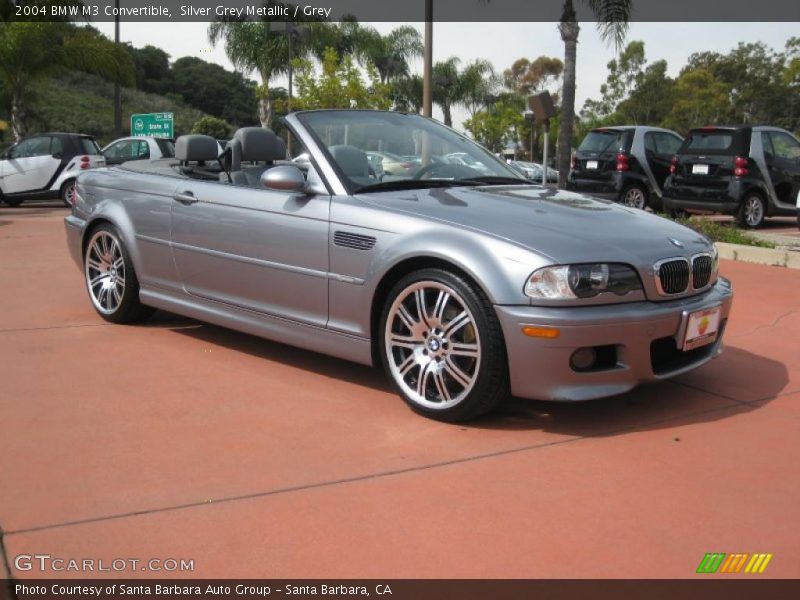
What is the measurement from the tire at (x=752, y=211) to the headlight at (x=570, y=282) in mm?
10403

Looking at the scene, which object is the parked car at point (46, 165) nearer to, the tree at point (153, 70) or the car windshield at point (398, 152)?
the car windshield at point (398, 152)

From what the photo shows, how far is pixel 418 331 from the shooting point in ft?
13.6

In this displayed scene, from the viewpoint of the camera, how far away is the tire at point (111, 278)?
5828 millimetres

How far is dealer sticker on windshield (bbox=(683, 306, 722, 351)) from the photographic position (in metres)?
4.08

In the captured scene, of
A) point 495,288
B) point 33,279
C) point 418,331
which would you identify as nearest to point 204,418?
point 418,331

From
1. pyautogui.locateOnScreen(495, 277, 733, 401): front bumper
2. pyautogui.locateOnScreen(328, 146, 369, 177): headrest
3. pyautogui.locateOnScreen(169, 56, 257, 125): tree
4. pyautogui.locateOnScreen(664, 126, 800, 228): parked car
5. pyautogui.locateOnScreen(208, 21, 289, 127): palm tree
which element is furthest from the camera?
pyautogui.locateOnScreen(169, 56, 257, 125): tree

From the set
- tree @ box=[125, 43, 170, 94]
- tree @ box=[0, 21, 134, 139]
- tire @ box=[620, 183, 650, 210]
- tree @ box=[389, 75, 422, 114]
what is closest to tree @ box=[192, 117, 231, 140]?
tree @ box=[389, 75, 422, 114]

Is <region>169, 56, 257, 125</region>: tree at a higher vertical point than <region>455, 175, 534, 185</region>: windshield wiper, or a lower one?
higher

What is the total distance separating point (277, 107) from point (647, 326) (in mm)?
34461

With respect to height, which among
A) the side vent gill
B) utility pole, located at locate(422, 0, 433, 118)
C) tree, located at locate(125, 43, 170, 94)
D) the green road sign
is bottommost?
the side vent gill

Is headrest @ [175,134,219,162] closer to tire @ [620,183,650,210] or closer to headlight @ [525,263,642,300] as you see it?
headlight @ [525,263,642,300]

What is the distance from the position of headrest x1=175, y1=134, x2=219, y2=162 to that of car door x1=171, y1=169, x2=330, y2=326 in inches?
17.0

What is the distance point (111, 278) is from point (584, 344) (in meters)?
3.59

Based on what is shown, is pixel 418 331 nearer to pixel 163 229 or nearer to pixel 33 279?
pixel 163 229
